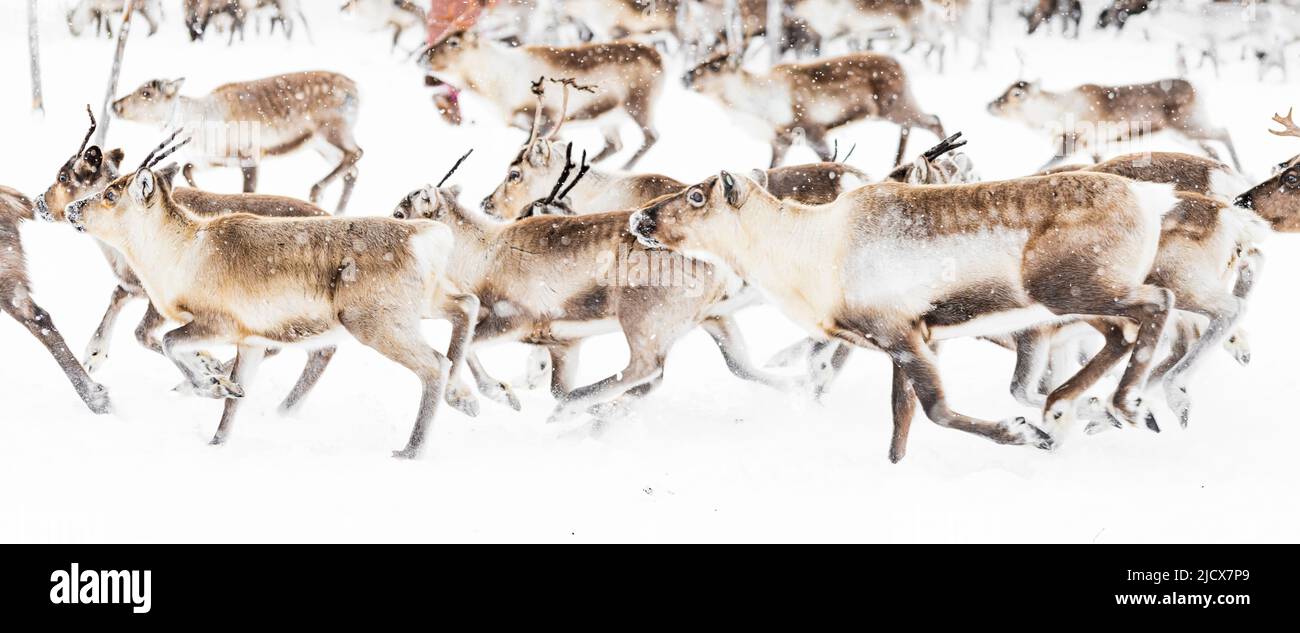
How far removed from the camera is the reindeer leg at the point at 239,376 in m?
5.90

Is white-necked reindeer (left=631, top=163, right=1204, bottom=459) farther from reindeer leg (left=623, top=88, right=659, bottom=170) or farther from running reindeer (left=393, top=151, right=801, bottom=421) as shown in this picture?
reindeer leg (left=623, top=88, right=659, bottom=170)

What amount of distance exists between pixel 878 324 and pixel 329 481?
214 cm

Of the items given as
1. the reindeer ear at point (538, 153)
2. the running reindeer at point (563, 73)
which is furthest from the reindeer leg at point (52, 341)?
the running reindeer at point (563, 73)

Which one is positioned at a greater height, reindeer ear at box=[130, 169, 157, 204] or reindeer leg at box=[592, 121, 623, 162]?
reindeer ear at box=[130, 169, 157, 204]

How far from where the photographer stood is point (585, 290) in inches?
235

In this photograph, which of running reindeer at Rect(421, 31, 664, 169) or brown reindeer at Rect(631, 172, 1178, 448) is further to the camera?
running reindeer at Rect(421, 31, 664, 169)

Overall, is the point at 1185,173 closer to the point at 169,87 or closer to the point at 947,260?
the point at 947,260

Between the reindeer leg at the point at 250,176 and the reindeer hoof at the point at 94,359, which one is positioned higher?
the reindeer hoof at the point at 94,359

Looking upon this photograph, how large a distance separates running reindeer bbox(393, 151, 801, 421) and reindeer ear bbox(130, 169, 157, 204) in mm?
1197

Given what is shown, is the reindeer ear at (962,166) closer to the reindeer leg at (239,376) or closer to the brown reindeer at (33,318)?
the reindeer leg at (239,376)

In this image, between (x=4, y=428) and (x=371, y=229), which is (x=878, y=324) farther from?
(x=4, y=428)

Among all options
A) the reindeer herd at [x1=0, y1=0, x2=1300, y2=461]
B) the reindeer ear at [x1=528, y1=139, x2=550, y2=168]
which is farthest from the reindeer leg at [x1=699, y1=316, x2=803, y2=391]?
the reindeer ear at [x1=528, y1=139, x2=550, y2=168]

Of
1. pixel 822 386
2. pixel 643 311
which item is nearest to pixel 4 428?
pixel 643 311

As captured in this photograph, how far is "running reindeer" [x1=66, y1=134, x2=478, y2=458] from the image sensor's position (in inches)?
217
